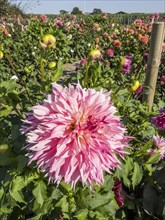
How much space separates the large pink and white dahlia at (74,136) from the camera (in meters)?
0.94

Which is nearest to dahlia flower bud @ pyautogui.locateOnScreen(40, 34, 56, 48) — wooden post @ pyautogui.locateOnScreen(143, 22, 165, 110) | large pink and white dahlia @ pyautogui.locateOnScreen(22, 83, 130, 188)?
large pink and white dahlia @ pyautogui.locateOnScreen(22, 83, 130, 188)

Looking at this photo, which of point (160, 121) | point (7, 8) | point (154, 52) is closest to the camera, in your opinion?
point (160, 121)

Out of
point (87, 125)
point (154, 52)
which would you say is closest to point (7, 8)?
point (154, 52)

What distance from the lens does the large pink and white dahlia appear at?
94cm

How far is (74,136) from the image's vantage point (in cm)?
94

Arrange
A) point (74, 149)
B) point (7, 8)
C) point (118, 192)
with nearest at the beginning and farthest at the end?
point (74, 149)
point (118, 192)
point (7, 8)

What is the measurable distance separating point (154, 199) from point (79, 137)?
0.98 m

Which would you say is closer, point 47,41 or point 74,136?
point 74,136

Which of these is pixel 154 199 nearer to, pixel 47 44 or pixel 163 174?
pixel 163 174

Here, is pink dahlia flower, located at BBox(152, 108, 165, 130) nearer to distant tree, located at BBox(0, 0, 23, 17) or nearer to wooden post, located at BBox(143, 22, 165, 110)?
wooden post, located at BBox(143, 22, 165, 110)

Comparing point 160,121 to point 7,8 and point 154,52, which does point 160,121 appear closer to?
point 154,52

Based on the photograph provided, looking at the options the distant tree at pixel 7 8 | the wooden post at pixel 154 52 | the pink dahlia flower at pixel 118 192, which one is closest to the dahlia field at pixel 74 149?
the pink dahlia flower at pixel 118 192

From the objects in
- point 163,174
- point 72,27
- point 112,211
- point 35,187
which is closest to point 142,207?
point 163,174

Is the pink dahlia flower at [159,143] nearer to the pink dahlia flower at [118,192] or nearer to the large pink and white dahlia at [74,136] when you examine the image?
the pink dahlia flower at [118,192]
